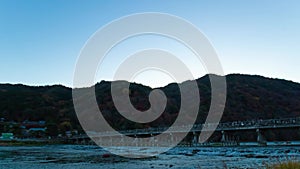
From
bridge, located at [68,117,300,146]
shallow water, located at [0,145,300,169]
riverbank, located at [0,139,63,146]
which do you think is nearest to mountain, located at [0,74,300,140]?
bridge, located at [68,117,300,146]

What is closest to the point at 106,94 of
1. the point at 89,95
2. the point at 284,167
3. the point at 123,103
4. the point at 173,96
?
the point at 89,95

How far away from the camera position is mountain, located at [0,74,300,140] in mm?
96562

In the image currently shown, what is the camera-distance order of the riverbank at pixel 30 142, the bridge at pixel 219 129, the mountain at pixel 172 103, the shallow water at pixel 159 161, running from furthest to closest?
the mountain at pixel 172 103 < the riverbank at pixel 30 142 < the bridge at pixel 219 129 < the shallow water at pixel 159 161

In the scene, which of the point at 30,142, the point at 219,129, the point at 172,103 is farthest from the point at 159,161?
the point at 172,103

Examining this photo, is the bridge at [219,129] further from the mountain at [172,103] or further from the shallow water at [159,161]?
the shallow water at [159,161]

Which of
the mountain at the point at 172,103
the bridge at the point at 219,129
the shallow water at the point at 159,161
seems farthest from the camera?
the mountain at the point at 172,103

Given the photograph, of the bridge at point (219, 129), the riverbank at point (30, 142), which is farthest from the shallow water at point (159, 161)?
the riverbank at point (30, 142)

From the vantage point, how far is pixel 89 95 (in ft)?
416

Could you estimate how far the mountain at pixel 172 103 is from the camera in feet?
317

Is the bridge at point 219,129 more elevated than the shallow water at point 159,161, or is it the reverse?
the bridge at point 219,129

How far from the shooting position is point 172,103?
10719 centimetres

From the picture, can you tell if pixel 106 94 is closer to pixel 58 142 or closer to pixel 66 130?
pixel 66 130

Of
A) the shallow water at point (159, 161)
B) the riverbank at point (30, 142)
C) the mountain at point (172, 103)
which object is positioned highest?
the mountain at point (172, 103)

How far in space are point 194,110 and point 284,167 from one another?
88.0 m
